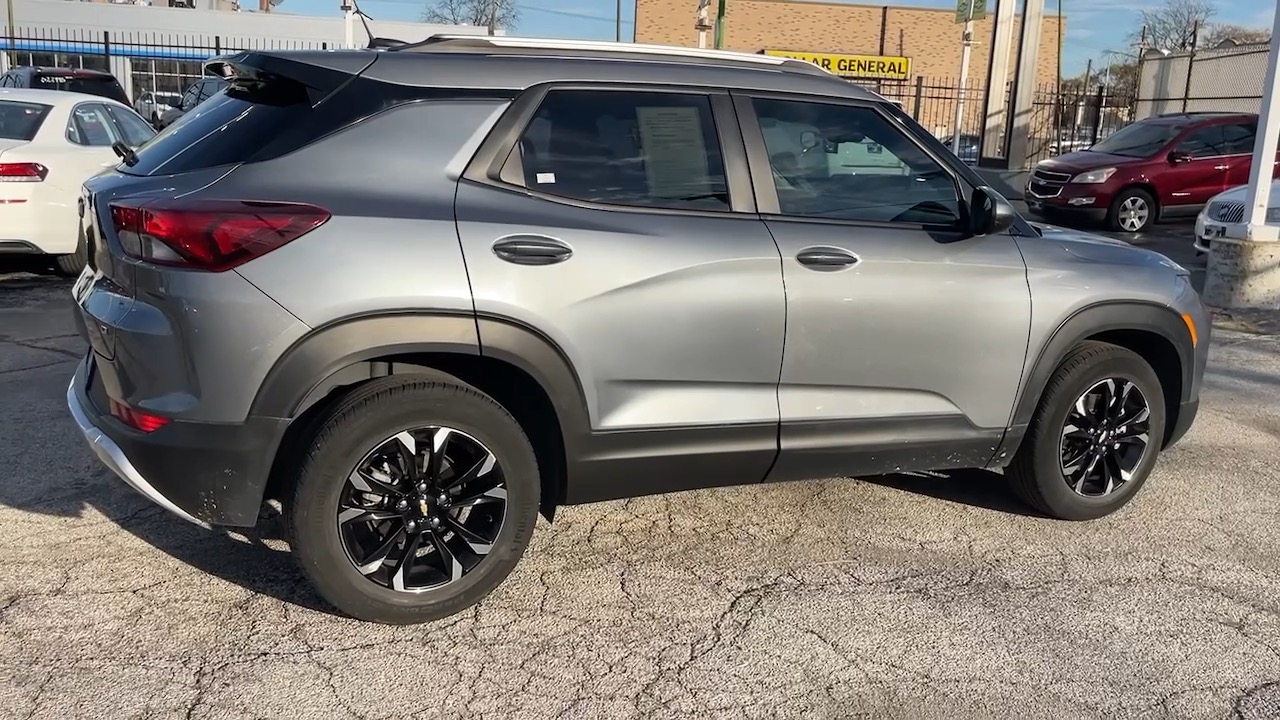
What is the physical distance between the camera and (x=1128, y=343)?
4602 mm

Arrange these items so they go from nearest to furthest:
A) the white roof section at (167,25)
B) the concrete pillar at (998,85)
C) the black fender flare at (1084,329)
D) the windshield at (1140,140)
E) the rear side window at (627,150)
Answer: the rear side window at (627,150) < the black fender flare at (1084,329) < the windshield at (1140,140) < the concrete pillar at (998,85) < the white roof section at (167,25)

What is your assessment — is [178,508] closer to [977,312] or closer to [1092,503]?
[977,312]

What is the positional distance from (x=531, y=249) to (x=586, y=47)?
885mm

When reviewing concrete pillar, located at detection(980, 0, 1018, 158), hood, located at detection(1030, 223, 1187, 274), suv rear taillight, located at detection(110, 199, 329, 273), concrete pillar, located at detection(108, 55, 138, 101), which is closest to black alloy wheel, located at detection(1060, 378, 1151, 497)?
hood, located at detection(1030, 223, 1187, 274)

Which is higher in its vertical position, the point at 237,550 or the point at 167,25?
the point at 167,25

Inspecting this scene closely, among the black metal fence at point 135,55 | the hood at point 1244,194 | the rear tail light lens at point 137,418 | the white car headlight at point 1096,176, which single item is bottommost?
the rear tail light lens at point 137,418

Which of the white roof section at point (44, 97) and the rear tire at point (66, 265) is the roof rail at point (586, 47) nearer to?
the rear tire at point (66, 265)

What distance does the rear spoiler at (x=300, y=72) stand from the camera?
3320 mm

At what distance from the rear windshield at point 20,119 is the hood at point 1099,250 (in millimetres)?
7632

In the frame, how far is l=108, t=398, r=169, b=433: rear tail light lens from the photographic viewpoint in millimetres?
3133

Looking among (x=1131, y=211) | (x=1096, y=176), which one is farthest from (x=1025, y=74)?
(x=1131, y=211)

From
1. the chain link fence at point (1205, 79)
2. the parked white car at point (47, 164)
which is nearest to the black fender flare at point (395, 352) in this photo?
the parked white car at point (47, 164)

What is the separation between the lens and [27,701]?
9.64 ft

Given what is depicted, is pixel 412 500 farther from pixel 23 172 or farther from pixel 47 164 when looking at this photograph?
pixel 47 164
